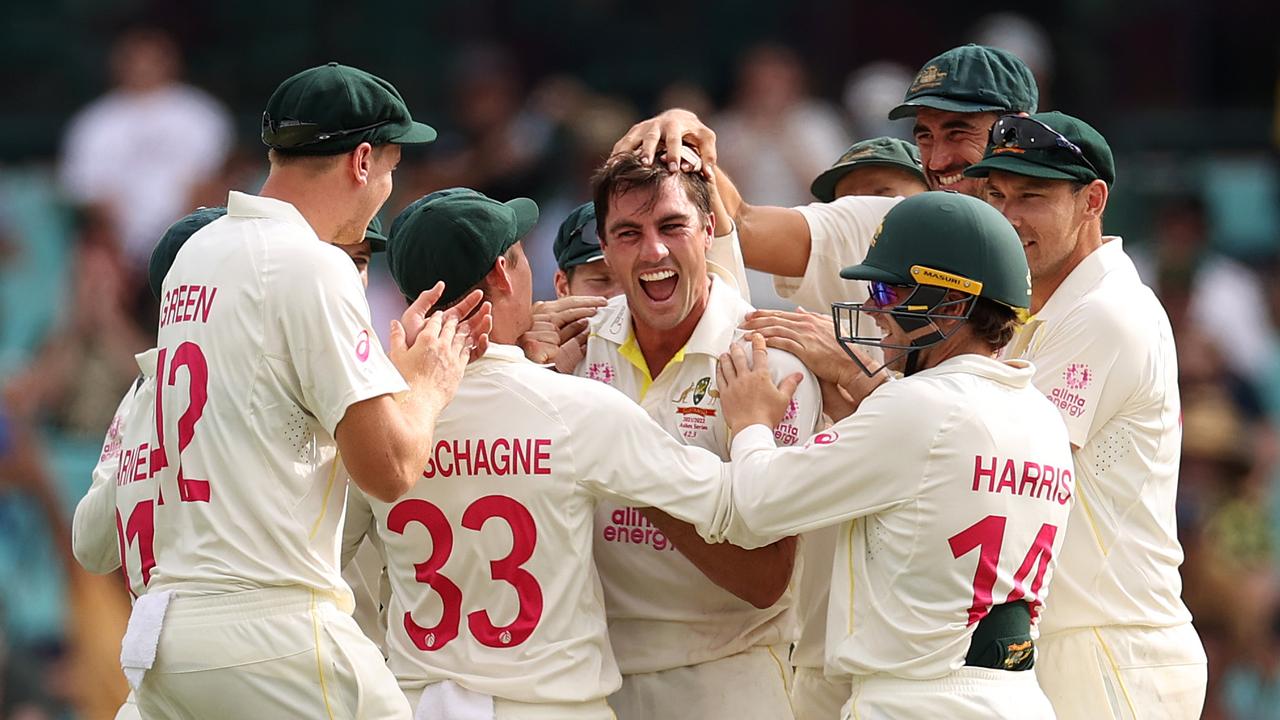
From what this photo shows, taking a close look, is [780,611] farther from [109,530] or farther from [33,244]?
[33,244]

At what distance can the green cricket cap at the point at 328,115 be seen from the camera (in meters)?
5.18

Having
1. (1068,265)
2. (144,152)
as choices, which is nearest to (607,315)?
(1068,265)

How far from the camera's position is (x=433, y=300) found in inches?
207

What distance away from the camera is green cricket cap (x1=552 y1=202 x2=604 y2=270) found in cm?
690

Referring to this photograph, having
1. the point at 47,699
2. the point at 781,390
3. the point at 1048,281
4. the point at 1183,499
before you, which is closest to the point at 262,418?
the point at 781,390

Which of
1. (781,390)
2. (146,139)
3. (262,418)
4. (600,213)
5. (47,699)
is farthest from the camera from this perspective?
(146,139)

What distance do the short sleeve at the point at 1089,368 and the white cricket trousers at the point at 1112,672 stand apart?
64 centimetres

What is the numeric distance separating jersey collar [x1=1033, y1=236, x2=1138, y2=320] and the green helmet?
1.86ft

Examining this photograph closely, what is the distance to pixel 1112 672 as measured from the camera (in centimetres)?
568

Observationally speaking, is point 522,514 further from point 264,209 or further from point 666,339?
point 264,209

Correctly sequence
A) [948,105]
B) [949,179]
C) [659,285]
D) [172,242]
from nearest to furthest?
[659,285]
[172,242]
[948,105]
[949,179]

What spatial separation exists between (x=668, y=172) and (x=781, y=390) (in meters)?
0.84

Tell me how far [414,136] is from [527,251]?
6.87 m

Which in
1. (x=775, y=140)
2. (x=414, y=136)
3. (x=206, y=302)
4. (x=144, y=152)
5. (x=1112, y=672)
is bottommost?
(x=144, y=152)
